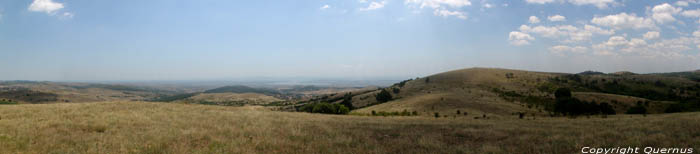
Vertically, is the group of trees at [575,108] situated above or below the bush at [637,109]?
above

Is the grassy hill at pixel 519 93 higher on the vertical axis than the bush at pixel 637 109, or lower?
higher

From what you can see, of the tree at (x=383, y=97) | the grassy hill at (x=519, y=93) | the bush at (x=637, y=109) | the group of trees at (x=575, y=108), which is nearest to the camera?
the group of trees at (x=575, y=108)

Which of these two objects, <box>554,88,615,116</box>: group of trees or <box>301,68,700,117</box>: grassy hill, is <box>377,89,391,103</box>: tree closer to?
<box>301,68,700,117</box>: grassy hill

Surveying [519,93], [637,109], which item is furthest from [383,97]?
[637,109]

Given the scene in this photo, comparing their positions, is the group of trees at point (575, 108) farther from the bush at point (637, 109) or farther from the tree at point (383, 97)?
the tree at point (383, 97)

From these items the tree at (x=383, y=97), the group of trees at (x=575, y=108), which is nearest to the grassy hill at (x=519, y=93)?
the tree at (x=383, y=97)

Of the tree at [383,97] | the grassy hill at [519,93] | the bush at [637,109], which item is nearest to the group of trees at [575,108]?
the grassy hill at [519,93]

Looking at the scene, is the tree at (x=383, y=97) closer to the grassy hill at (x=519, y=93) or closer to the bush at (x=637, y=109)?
the grassy hill at (x=519, y=93)

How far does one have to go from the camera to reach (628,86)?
9269 centimetres

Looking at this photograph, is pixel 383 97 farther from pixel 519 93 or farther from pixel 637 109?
pixel 637 109

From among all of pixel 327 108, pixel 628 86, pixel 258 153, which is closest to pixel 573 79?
pixel 628 86

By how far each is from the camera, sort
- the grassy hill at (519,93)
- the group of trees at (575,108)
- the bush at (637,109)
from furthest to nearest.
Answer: the grassy hill at (519,93), the bush at (637,109), the group of trees at (575,108)

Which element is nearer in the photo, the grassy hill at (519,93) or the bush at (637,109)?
the bush at (637,109)

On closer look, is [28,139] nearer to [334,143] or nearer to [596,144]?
[334,143]
